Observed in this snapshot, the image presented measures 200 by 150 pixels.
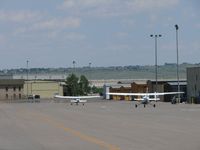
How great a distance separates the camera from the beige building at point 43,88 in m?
159

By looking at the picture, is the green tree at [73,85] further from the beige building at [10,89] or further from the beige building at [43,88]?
the beige building at [10,89]

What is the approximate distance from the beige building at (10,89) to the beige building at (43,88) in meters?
5.05

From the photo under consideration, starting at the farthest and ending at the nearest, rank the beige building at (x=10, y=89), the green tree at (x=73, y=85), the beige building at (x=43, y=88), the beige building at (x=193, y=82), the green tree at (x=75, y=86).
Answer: the beige building at (x=43, y=88) < the green tree at (x=75, y=86) < the green tree at (x=73, y=85) < the beige building at (x=10, y=89) < the beige building at (x=193, y=82)

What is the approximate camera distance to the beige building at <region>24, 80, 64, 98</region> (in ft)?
521

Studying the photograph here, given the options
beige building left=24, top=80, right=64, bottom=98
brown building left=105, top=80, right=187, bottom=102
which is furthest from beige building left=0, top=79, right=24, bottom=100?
brown building left=105, top=80, right=187, bottom=102

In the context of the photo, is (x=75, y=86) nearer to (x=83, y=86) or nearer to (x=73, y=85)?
(x=73, y=85)

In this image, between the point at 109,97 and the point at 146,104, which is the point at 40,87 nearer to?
the point at 109,97

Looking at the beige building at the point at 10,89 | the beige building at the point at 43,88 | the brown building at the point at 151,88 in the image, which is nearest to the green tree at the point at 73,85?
the beige building at the point at 43,88

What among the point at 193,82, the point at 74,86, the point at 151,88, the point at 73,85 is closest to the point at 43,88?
the point at 73,85

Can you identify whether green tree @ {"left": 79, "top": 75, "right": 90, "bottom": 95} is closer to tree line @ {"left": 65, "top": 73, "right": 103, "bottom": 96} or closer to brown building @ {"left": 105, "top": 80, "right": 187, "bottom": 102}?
tree line @ {"left": 65, "top": 73, "right": 103, "bottom": 96}

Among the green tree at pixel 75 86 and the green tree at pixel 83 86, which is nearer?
the green tree at pixel 75 86

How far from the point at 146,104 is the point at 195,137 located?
54407mm

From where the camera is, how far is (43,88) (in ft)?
529

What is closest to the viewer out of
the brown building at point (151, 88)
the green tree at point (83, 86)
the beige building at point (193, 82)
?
the beige building at point (193, 82)
